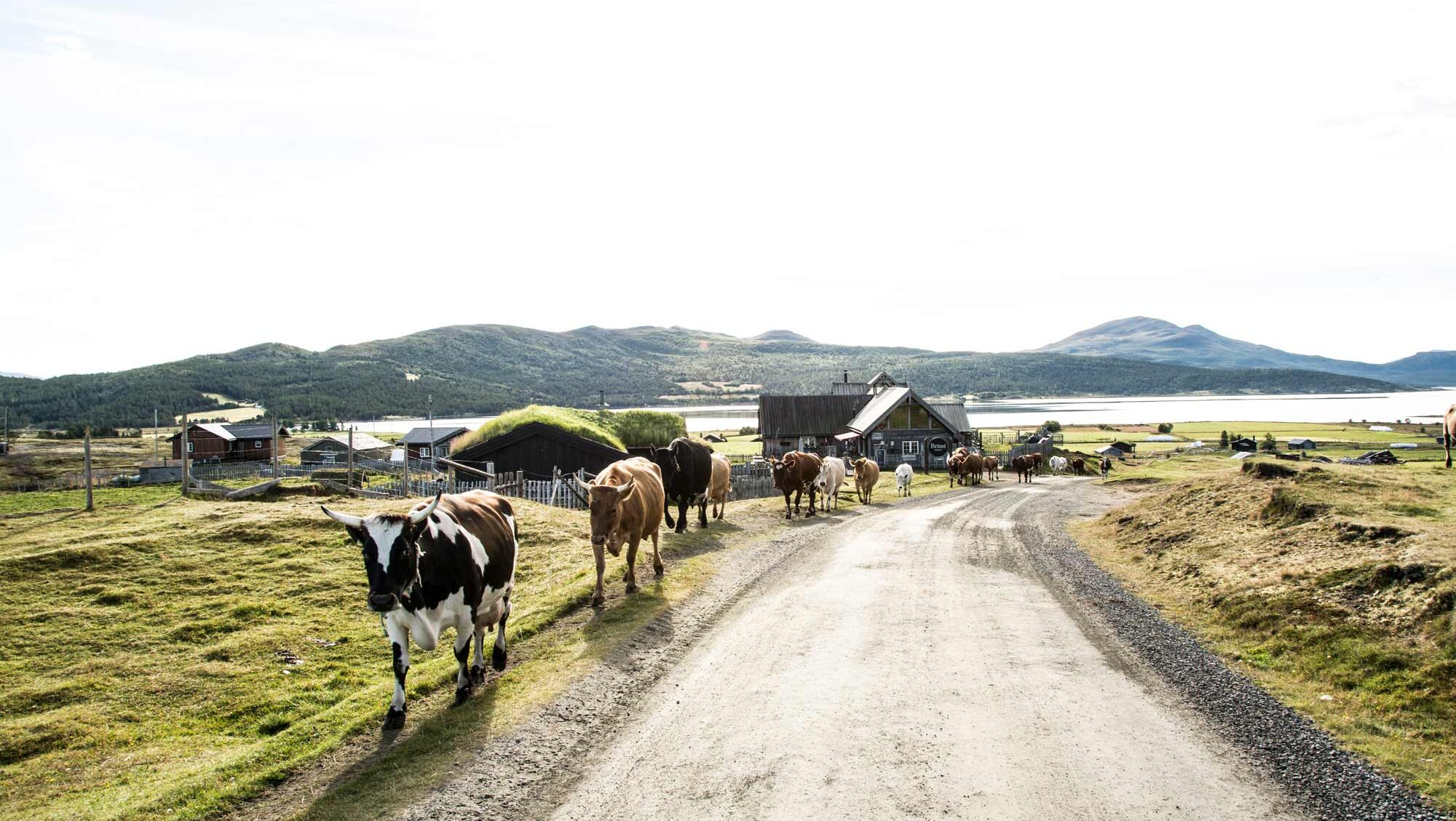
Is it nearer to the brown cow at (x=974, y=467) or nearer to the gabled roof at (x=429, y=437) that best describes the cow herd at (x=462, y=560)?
the brown cow at (x=974, y=467)

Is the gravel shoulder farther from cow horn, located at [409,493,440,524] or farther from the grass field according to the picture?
cow horn, located at [409,493,440,524]

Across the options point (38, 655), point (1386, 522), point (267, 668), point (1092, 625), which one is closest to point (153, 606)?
point (38, 655)

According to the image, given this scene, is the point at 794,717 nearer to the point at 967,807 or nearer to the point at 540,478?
the point at 967,807

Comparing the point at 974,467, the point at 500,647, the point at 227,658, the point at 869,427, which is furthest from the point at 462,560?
the point at 869,427

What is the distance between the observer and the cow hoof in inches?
308

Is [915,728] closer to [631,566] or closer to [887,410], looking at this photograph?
[631,566]

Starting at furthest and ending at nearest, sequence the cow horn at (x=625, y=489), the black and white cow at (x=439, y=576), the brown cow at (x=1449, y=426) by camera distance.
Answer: the brown cow at (x=1449, y=426)
the cow horn at (x=625, y=489)
the black and white cow at (x=439, y=576)

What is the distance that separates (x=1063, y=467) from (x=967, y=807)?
190 ft

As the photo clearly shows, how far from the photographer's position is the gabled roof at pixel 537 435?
108 feet

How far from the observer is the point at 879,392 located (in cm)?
6950

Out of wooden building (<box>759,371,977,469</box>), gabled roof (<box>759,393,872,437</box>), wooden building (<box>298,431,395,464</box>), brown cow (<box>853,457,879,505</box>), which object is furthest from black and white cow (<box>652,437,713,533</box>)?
wooden building (<box>298,431,395,464</box>)

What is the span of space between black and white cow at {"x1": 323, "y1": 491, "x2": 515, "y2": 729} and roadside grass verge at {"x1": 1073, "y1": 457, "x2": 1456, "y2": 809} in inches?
345

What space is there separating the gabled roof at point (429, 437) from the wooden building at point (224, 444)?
41.7 ft

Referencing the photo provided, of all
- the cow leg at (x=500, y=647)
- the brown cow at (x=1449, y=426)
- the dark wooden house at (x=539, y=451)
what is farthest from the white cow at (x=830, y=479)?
the cow leg at (x=500, y=647)
